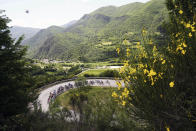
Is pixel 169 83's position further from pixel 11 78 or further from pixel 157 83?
pixel 11 78

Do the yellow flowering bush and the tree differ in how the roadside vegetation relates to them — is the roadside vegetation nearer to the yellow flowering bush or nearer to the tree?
the yellow flowering bush

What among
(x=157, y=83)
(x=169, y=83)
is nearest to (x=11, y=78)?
(x=157, y=83)

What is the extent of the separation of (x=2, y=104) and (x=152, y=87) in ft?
27.4

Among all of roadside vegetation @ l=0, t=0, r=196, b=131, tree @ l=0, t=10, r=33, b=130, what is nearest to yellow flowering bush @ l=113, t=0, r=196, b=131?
roadside vegetation @ l=0, t=0, r=196, b=131

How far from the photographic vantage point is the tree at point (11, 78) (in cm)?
761

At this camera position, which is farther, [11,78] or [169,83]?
[11,78]

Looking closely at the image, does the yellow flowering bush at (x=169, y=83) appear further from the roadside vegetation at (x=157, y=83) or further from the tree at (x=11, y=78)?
the tree at (x=11, y=78)

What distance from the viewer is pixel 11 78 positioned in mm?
7680

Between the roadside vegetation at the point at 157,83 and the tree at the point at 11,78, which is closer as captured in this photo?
the roadside vegetation at the point at 157,83

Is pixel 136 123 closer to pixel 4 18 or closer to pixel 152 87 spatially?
pixel 152 87

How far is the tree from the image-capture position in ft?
25.0

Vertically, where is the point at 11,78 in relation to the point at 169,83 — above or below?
below

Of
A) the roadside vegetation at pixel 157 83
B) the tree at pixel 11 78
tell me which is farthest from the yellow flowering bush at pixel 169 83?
the tree at pixel 11 78

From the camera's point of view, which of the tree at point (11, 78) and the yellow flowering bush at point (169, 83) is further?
the tree at point (11, 78)
